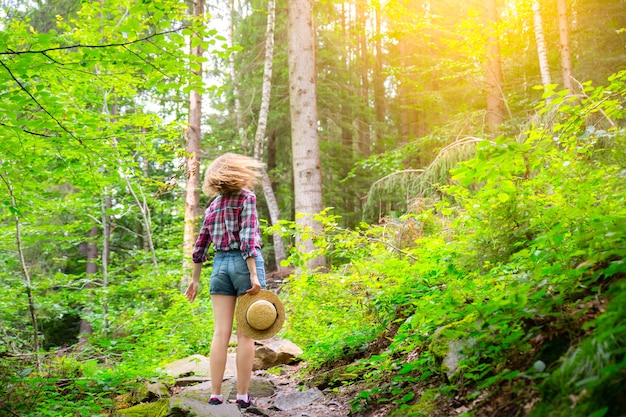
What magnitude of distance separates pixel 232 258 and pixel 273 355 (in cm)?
290

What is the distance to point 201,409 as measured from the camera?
360cm

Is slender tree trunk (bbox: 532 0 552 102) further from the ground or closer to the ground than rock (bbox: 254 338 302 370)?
further from the ground

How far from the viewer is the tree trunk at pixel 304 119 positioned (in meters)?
8.94

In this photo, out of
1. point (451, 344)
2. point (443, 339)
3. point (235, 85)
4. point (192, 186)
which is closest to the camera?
point (451, 344)

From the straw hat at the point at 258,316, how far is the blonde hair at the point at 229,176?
100 centimetres

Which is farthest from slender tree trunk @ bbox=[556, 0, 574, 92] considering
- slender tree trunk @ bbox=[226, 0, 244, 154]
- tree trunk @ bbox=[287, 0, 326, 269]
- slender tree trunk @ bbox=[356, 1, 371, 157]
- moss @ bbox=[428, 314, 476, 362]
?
slender tree trunk @ bbox=[226, 0, 244, 154]

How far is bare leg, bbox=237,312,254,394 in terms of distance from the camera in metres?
4.19

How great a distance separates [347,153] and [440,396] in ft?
52.2

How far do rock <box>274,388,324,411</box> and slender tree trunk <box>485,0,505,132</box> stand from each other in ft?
29.3

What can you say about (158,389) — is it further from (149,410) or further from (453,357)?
(453,357)

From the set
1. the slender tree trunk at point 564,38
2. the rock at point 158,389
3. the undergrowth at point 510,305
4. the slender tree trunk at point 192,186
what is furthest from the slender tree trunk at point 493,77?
the rock at point 158,389

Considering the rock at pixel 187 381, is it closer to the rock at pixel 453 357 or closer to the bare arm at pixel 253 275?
the bare arm at pixel 253 275

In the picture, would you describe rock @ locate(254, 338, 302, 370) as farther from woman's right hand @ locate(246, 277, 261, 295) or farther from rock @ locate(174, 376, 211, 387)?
woman's right hand @ locate(246, 277, 261, 295)

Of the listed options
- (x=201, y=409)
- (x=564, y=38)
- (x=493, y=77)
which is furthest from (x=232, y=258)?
(x=493, y=77)
